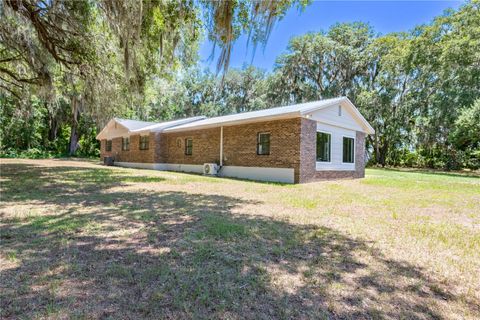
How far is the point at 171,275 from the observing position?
2648 mm

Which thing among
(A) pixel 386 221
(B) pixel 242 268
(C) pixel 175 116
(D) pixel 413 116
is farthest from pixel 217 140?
(C) pixel 175 116

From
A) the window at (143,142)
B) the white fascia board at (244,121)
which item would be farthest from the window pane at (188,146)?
the window at (143,142)

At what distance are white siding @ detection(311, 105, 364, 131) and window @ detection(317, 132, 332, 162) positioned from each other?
595mm

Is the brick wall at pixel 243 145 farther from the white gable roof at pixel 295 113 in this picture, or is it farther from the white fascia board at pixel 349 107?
the white fascia board at pixel 349 107

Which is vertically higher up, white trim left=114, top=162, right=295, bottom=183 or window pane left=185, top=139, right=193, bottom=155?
window pane left=185, top=139, right=193, bottom=155

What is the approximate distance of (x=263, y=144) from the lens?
480 inches

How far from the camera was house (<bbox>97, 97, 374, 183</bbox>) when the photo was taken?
11.1 m

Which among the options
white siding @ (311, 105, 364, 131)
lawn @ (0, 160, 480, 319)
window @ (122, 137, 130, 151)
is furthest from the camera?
window @ (122, 137, 130, 151)

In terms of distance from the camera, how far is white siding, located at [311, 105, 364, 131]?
38.7 ft

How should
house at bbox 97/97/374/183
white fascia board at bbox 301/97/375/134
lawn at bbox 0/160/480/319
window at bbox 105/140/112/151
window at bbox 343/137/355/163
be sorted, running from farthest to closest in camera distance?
window at bbox 105/140/112/151 < window at bbox 343/137/355/163 < house at bbox 97/97/374/183 < white fascia board at bbox 301/97/375/134 < lawn at bbox 0/160/480/319

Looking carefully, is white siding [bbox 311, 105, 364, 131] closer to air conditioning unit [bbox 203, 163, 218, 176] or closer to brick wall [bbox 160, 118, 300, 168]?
brick wall [bbox 160, 118, 300, 168]

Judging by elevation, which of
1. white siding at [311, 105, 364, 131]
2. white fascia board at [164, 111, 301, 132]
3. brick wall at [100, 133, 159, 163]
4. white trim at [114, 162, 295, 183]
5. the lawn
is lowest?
the lawn

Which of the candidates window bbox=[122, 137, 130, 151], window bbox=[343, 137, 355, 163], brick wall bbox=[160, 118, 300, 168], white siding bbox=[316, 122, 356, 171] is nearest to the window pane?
brick wall bbox=[160, 118, 300, 168]

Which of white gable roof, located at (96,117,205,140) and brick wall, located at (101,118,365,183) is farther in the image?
white gable roof, located at (96,117,205,140)
